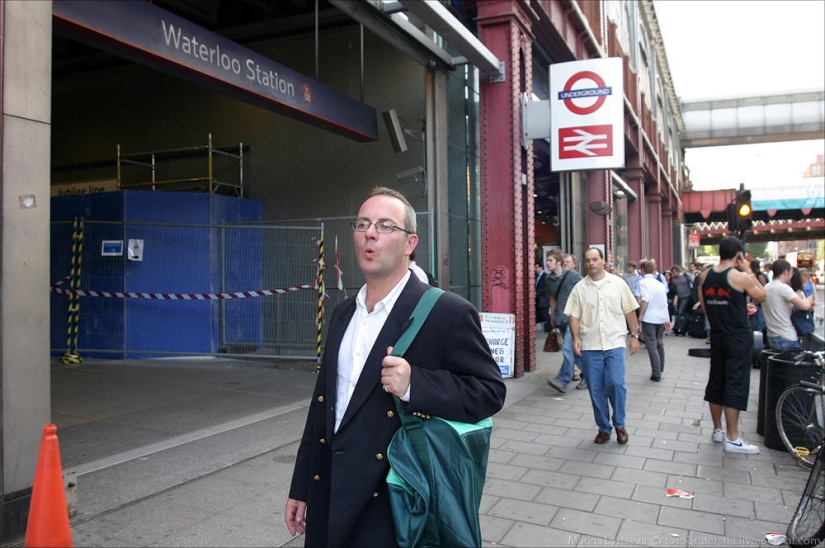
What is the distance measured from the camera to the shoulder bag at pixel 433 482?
1.93 metres

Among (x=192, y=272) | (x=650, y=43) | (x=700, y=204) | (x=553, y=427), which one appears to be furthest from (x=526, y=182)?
(x=700, y=204)

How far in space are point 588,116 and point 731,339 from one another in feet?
18.7

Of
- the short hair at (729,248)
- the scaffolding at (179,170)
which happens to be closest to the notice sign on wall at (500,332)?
the short hair at (729,248)

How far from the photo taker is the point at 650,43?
105ft

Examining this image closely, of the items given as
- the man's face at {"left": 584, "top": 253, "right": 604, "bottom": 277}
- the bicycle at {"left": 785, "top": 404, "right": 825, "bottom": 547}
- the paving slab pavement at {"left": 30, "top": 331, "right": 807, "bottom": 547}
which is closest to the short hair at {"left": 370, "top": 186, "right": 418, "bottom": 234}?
the paving slab pavement at {"left": 30, "top": 331, "right": 807, "bottom": 547}

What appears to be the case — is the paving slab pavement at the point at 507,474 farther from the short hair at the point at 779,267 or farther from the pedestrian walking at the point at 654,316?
the short hair at the point at 779,267

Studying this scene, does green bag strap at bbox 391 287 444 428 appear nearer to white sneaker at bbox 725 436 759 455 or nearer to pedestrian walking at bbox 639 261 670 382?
white sneaker at bbox 725 436 759 455

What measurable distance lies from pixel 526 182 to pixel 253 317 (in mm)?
5640

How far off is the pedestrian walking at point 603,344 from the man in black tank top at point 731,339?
2.57 feet

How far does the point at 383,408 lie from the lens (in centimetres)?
207

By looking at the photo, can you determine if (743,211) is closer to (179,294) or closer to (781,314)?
(781,314)

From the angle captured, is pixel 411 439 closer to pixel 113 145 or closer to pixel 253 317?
pixel 253 317

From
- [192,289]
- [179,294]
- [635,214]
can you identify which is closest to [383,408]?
[179,294]

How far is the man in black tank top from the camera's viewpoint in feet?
19.0
